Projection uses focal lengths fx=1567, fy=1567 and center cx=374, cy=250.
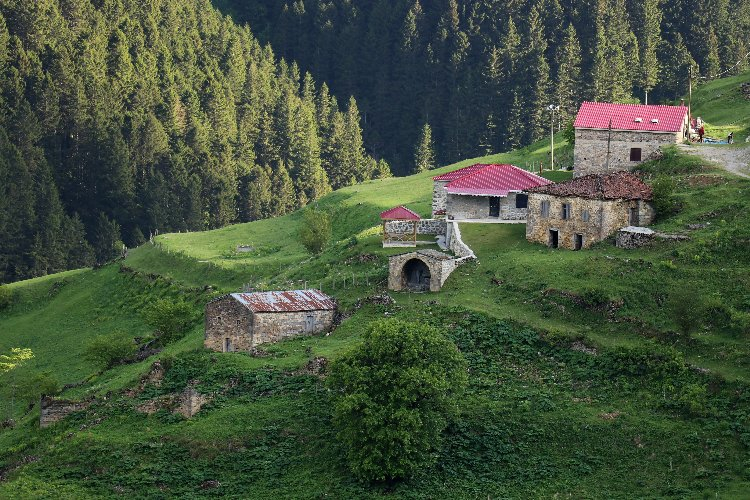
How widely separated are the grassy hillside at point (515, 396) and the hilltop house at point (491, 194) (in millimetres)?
4110

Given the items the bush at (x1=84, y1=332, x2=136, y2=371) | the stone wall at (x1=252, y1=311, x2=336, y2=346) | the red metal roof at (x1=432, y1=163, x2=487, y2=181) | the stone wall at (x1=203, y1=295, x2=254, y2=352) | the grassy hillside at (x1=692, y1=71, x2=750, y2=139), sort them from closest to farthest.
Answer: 1. the stone wall at (x1=252, y1=311, x2=336, y2=346)
2. the stone wall at (x1=203, y1=295, x2=254, y2=352)
3. the bush at (x1=84, y1=332, x2=136, y2=371)
4. the red metal roof at (x1=432, y1=163, x2=487, y2=181)
5. the grassy hillside at (x1=692, y1=71, x2=750, y2=139)

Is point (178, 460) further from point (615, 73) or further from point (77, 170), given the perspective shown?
point (77, 170)

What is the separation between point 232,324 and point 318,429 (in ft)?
36.4

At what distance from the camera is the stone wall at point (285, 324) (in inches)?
2970

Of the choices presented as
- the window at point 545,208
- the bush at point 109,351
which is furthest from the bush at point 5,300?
the window at point 545,208

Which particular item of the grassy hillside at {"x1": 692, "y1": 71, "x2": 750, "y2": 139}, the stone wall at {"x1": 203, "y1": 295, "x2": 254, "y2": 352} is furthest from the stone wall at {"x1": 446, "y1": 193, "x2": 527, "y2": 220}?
the stone wall at {"x1": 203, "y1": 295, "x2": 254, "y2": 352}

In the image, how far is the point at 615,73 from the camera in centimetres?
14900

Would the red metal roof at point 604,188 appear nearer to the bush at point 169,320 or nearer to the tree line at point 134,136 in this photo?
the bush at point 169,320

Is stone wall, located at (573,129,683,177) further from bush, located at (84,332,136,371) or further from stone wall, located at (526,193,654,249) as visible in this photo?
bush, located at (84,332,136,371)

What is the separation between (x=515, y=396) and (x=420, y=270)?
14.7 metres

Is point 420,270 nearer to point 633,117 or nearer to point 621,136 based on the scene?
point 621,136

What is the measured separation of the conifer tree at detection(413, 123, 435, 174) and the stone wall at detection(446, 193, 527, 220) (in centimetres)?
8975

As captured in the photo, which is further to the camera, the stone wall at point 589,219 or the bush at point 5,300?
the bush at point 5,300

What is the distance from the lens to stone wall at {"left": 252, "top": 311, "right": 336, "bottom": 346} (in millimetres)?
75438
